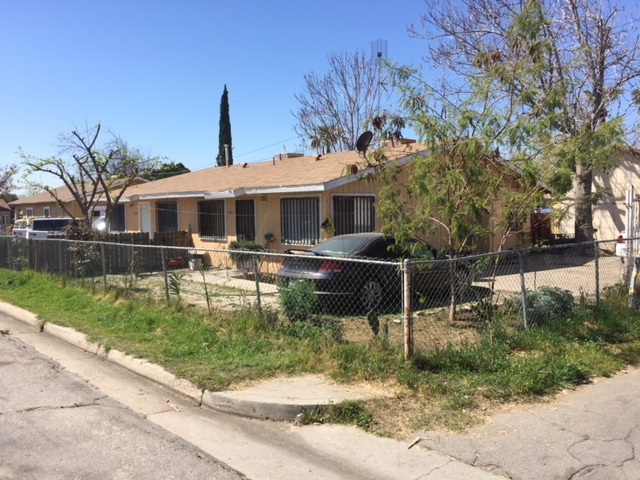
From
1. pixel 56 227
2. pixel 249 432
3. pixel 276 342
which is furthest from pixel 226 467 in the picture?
pixel 56 227

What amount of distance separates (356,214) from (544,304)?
22.9 ft

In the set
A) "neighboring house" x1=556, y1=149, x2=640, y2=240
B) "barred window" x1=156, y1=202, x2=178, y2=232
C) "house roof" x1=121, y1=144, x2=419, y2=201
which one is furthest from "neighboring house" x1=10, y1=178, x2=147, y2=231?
"neighboring house" x1=556, y1=149, x2=640, y2=240

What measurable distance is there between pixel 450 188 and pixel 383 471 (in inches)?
159

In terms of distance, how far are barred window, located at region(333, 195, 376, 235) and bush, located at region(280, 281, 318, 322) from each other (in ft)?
22.0

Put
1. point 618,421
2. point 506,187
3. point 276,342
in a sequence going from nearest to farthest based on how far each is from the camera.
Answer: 1. point 618,421
2. point 276,342
3. point 506,187

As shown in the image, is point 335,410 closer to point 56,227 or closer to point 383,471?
point 383,471

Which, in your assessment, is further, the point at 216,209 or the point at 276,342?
the point at 216,209

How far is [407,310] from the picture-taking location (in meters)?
5.52

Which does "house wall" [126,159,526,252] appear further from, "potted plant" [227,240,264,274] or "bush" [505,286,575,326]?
"bush" [505,286,575,326]

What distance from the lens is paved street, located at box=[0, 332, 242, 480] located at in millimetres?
3789

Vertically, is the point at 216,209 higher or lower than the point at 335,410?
higher

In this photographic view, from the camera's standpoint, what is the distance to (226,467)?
388 centimetres

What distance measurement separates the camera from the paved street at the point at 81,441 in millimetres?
3789

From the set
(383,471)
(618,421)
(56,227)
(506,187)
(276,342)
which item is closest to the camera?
(383,471)
